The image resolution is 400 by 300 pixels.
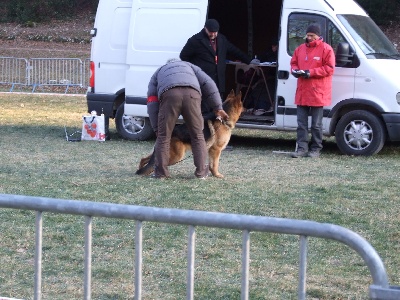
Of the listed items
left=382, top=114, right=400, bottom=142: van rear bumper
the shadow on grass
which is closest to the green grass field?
the shadow on grass

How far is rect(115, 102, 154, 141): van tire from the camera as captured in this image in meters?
13.7

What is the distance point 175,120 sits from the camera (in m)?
9.48

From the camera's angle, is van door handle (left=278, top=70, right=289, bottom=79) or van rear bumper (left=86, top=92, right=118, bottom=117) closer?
van door handle (left=278, top=70, right=289, bottom=79)

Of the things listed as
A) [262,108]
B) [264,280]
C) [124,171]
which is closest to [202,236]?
[264,280]

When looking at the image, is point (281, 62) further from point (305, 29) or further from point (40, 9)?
point (40, 9)

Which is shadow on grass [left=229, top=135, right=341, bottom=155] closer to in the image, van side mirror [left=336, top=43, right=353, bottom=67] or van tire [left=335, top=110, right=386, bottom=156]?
van tire [left=335, top=110, right=386, bottom=156]

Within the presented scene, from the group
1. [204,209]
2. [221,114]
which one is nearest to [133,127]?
[221,114]

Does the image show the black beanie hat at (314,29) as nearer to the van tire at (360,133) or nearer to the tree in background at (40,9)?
the van tire at (360,133)

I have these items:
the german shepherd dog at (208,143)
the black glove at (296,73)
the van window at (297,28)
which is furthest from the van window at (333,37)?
the german shepherd dog at (208,143)

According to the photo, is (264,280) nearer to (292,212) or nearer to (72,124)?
(292,212)

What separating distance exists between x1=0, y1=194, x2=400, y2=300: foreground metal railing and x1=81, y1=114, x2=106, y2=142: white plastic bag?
9.99m

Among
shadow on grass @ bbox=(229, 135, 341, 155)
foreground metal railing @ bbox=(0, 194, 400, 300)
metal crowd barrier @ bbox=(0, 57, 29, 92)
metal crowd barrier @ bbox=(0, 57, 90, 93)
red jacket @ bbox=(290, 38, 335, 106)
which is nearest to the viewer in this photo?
foreground metal railing @ bbox=(0, 194, 400, 300)

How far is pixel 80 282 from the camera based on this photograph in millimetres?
5691

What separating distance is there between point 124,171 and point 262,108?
387 centimetres
